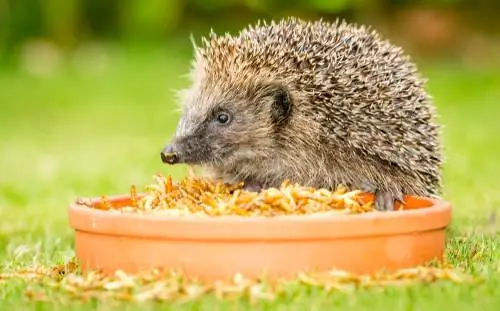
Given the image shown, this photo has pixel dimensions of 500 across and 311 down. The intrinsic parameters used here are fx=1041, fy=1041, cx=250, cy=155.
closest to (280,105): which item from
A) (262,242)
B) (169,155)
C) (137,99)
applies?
(169,155)

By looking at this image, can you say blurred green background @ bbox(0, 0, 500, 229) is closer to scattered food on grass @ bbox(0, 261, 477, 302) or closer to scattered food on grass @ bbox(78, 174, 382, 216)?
scattered food on grass @ bbox(78, 174, 382, 216)

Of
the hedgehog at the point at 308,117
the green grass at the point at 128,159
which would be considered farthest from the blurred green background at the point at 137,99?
the hedgehog at the point at 308,117

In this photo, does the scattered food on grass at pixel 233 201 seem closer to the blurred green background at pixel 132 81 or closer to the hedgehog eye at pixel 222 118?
the hedgehog eye at pixel 222 118

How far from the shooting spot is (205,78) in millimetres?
4785

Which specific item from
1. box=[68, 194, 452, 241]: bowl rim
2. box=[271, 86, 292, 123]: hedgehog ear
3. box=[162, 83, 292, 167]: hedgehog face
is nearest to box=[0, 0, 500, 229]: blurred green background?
box=[162, 83, 292, 167]: hedgehog face

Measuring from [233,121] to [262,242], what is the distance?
1233 mm

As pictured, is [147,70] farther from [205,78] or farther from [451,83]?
[205,78]

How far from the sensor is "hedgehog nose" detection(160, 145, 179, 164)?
4.39 metres

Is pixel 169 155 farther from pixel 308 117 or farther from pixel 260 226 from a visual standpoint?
pixel 260 226

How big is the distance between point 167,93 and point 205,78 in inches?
342

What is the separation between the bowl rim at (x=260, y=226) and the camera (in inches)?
140

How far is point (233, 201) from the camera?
3969mm

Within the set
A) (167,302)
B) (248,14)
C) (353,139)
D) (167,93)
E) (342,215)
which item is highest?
(248,14)

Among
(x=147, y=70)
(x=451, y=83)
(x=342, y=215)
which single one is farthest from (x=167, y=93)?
(x=342, y=215)
